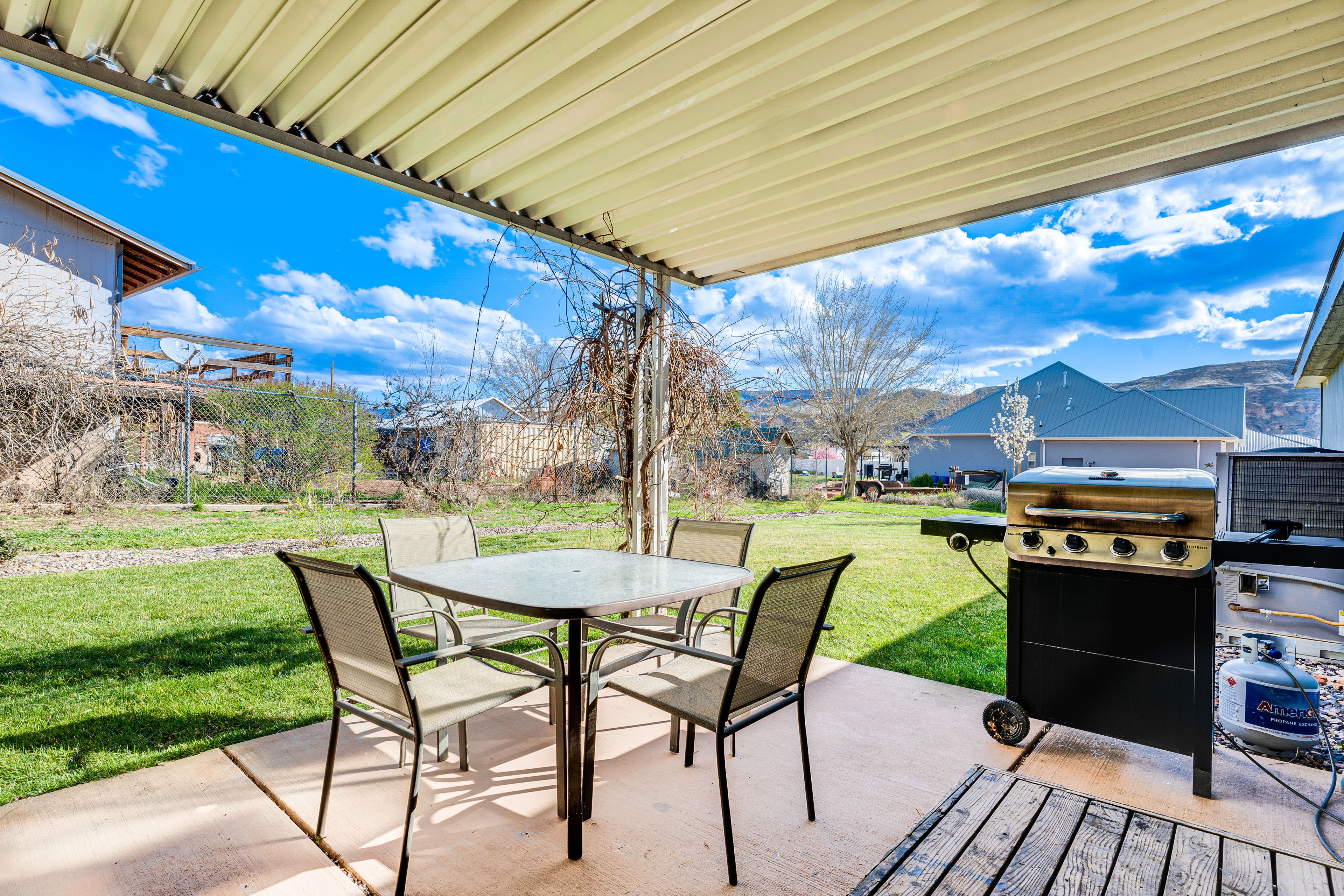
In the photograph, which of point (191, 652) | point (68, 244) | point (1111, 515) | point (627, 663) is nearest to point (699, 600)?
point (627, 663)

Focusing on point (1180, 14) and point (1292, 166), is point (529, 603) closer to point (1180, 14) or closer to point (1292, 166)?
point (1180, 14)

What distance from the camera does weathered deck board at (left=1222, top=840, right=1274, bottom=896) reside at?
5.13 ft

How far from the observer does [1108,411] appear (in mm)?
21422

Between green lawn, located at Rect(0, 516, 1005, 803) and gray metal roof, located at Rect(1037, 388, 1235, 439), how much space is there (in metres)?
17.6

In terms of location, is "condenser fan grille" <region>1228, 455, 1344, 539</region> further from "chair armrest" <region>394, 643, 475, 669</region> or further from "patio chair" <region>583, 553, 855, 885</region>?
"chair armrest" <region>394, 643, 475, 669</region>

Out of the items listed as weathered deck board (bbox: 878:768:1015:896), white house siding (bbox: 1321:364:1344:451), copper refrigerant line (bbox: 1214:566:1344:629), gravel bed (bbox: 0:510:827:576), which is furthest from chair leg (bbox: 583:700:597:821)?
white house siding (bbox: 1321:364:1344:451)

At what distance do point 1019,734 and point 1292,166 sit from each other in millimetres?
43081

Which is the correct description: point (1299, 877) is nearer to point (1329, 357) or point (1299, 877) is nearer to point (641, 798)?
point (641, 798)

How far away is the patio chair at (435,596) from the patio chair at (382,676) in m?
0.23

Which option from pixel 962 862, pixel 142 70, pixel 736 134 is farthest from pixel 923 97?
pixel 142 70

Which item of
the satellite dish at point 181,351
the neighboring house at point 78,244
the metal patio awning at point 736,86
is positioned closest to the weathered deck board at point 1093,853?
the metal patio awning at point 736,86

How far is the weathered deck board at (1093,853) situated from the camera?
5.08 ft

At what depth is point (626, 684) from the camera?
6.91ft

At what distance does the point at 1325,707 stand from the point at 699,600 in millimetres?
3186
